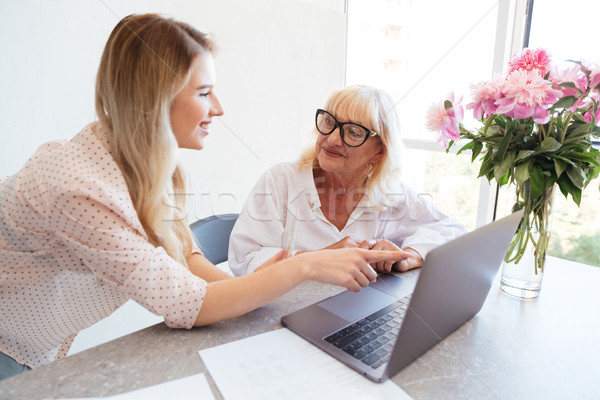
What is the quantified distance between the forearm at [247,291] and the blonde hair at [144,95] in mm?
Result: 211

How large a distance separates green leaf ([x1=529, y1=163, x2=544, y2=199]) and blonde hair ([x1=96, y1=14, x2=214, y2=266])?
0.73 metres

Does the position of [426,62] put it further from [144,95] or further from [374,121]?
[144,95]

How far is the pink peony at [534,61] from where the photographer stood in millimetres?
813

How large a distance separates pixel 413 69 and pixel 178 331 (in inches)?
86.7

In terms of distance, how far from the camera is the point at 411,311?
497 millimetres

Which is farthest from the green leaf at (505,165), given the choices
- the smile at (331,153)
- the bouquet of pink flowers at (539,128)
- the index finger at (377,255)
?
the smile at (331,153)

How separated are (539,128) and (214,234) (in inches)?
36.6

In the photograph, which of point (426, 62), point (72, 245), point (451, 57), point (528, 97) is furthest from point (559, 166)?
point (426, 62)

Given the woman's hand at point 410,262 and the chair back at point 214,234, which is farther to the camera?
the chair back at point 214,234

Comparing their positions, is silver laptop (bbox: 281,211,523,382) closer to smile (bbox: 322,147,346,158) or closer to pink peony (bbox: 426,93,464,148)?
pink peony (bbox: 426,93,464,148)

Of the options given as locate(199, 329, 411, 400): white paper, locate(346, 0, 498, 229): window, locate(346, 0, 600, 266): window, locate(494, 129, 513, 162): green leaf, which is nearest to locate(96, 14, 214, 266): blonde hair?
locate(199, 329, 411, 400): white paper

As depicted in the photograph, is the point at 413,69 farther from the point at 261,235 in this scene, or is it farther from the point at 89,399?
the point at 89,399

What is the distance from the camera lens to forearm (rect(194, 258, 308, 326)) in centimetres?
67

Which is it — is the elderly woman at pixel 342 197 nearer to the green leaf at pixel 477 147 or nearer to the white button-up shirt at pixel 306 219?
the white button-up shirt at pixel 306 219
